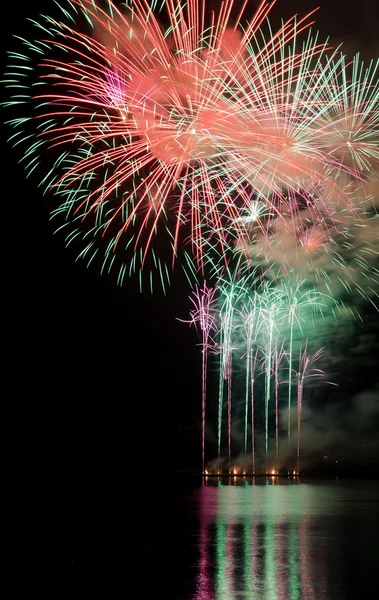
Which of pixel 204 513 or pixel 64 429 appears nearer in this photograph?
pixel 204 513

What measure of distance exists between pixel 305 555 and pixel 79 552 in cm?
322

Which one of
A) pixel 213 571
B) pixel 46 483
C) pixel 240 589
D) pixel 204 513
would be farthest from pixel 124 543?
pixel 46 483

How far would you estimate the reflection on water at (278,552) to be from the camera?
8.20 m

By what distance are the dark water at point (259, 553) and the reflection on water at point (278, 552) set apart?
10 mm

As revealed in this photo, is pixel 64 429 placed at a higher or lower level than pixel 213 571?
higher

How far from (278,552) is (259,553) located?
0.31m

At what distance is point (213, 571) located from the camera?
9.41 m

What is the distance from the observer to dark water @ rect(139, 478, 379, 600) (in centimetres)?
818

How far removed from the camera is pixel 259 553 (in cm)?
1100

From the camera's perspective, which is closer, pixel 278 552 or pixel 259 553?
pixel 259 553

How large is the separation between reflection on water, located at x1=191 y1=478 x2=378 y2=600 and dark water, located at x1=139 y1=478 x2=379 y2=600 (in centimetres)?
1

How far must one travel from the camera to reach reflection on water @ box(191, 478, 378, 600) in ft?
26.9

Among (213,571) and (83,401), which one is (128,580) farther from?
(83,401)

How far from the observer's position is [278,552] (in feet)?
36.5
